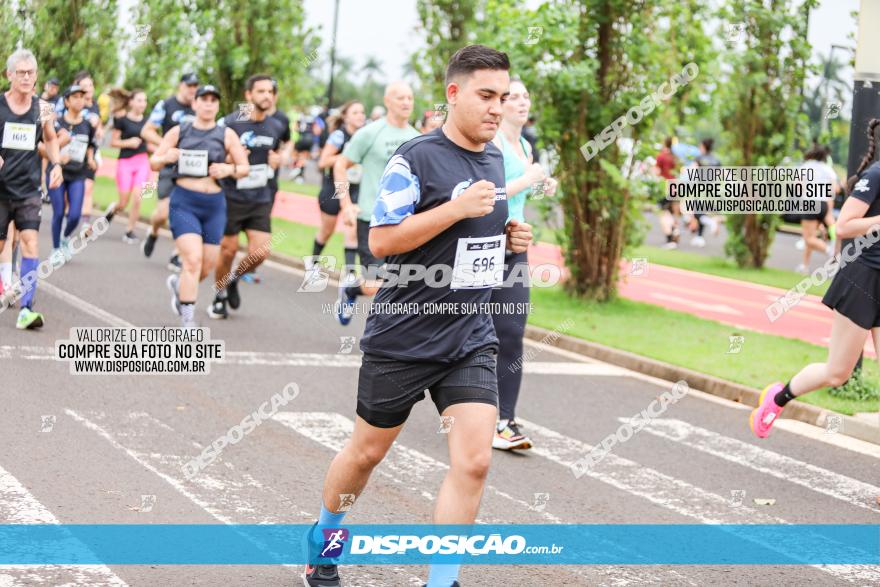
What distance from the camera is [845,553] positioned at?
→ 6.15 meters

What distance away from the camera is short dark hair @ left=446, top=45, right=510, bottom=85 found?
15.1ft

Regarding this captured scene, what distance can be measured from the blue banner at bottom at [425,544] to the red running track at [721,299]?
256 inches

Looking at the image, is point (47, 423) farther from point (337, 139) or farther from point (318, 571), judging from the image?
point (337, 139)

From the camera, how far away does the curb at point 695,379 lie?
9.09m

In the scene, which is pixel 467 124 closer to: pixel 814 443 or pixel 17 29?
pixel 814 443

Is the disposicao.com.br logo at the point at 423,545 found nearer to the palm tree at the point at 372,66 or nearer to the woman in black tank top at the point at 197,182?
the woman in black tank top at the point at 197,182

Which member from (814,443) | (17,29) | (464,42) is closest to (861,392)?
(814,443)

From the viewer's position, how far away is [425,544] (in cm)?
518

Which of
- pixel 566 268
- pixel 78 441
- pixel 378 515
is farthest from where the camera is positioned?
pixel 566 268

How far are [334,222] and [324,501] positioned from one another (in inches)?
377

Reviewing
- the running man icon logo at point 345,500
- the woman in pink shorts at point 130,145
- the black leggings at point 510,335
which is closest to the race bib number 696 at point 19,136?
the black leggings at point 510,335

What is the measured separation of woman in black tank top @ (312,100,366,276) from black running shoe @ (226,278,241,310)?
131 centimetres

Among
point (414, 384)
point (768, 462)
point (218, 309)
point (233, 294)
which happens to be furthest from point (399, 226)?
point (233, 294)

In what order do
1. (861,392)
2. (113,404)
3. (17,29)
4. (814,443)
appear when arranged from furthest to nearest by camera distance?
(17,29)
(861,392)
(814,443)
(113,404)
